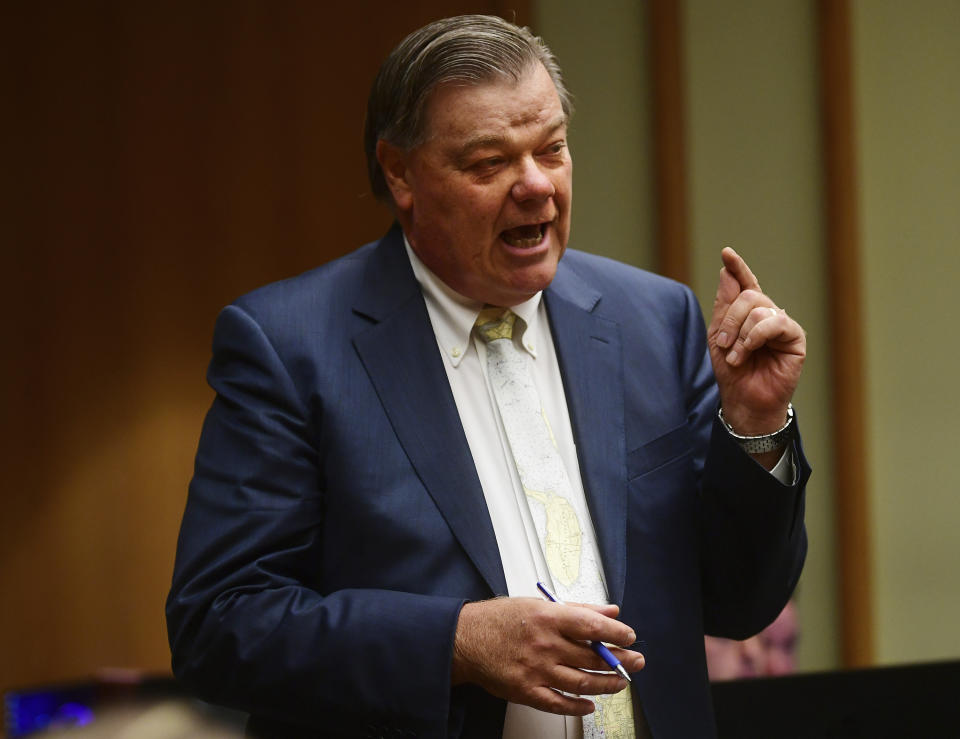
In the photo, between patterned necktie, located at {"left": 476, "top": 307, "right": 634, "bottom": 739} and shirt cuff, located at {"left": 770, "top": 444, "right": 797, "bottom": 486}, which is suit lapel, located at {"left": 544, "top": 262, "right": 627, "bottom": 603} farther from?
shirt cuff, located at {"left": 770, "top": 444, "right": 797, "bottom": 486}

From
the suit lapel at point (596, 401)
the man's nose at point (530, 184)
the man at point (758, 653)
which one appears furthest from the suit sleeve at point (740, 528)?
the man at point (758, 653)

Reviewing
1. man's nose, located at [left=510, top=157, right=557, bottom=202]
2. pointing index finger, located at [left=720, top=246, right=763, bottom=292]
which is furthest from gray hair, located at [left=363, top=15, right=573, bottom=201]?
pointing index finger, located at [left=720, top=246, right=763, bottom=292]

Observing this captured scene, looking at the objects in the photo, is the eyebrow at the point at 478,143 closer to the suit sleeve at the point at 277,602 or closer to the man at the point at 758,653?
the suit sleeve at the point at 277,602

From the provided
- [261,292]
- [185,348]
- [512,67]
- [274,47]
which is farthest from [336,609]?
[274,47]

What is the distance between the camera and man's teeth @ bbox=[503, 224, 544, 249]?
1.70 m

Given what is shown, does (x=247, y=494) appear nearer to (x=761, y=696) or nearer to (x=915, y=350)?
(x=761, y=696)

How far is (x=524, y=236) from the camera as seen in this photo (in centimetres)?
171

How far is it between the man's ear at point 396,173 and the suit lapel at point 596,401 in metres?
0.26

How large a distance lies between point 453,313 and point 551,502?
32cm

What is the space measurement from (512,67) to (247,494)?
70 centimetres

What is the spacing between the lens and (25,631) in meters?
4.14

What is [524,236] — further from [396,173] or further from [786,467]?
[786,467]

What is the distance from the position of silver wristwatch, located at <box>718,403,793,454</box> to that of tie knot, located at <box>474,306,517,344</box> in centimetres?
34

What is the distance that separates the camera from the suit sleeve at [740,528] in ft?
5.33
